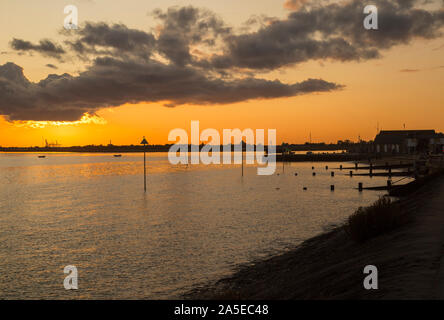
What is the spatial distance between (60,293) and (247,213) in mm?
22626

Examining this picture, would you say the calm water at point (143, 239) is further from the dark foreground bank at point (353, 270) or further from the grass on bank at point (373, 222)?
the grass on bank at point (373, 222)

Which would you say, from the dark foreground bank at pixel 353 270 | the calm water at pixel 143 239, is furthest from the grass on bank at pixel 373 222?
the calm water at pixel 143 239

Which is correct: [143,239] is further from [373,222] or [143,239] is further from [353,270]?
[353,270]

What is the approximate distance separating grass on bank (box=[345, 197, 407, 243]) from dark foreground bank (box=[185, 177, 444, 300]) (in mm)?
314

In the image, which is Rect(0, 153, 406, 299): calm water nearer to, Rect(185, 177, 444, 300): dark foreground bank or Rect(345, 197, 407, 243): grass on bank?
Rect(185, 177, 444, 300): dark foreground bank

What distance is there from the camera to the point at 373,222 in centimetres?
1530

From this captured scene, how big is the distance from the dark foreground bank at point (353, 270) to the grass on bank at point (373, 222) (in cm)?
31

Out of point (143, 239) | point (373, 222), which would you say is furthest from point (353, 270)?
point (143, 239)

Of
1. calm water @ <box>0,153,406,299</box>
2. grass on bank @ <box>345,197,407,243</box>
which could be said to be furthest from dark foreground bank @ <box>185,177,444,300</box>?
calm water @ <box>0,153,406,299</box>

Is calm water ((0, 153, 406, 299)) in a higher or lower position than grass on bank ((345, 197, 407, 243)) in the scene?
lower

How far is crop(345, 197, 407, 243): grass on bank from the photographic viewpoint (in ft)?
49.6
